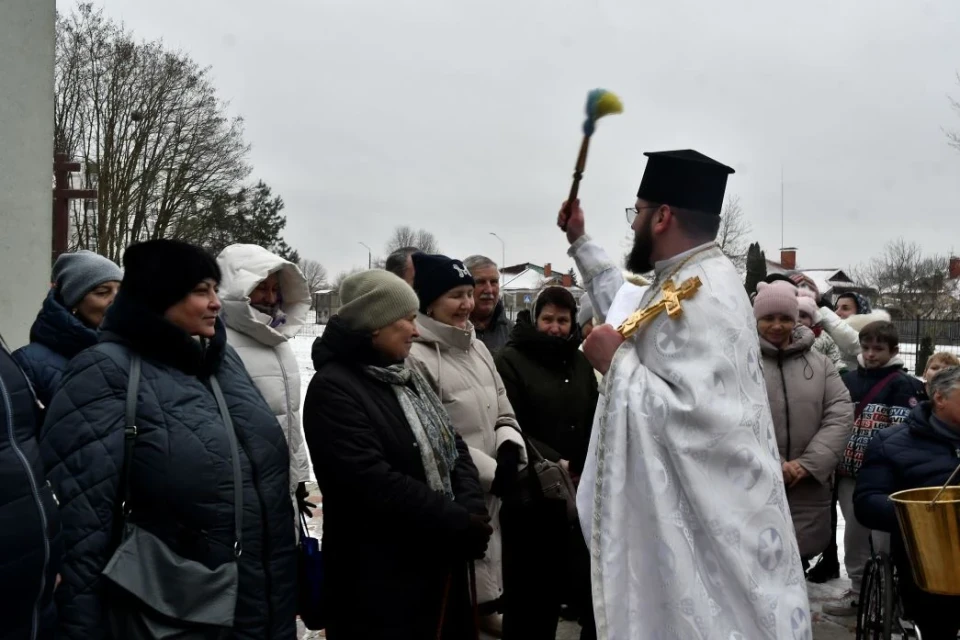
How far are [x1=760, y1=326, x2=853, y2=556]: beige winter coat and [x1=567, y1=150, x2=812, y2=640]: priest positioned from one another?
255 centimetres

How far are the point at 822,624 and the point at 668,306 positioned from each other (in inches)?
144

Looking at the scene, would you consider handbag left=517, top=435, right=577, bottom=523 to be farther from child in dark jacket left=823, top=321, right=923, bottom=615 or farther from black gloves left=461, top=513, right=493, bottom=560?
child in dark jacket left=823, top=321, right=923, bottom=615

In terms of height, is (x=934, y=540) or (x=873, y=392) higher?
(x=873, y=392)

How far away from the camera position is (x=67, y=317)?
3.82 m

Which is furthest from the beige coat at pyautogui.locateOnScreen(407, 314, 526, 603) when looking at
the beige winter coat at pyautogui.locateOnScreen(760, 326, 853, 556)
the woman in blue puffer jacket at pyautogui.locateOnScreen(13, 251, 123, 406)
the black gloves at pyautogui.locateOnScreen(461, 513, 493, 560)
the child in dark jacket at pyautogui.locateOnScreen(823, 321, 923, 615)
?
the child in dark jacket at pyautogui.locateOnScreen(823, 321, 923, 615)

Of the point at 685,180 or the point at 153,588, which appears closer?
the point at 153,588

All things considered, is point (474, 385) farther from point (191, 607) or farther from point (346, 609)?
point (191, 607)

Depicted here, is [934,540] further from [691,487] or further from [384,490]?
[384,490]

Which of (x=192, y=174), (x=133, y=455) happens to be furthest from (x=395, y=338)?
(x=192, y=174)

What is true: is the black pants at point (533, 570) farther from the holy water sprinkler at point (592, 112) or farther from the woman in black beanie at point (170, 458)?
the holy water sprinkler at point (592, 112)

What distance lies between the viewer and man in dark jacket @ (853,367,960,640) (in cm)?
415

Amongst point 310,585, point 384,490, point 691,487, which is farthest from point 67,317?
point 691,487

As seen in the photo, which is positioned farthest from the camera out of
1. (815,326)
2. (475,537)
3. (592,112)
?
(815,326)

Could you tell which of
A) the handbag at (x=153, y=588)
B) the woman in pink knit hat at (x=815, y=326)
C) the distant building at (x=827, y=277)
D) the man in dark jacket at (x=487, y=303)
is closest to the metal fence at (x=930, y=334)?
the distant building at (x=827, y=277)
